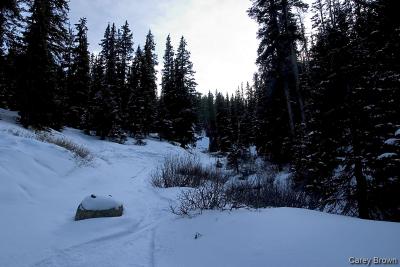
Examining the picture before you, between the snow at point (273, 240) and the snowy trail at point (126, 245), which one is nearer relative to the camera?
the snow at point (273, 240)

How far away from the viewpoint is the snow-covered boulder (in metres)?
5.40

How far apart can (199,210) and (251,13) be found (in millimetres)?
16721

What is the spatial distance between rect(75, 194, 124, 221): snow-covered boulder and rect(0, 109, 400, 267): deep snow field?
22 cm

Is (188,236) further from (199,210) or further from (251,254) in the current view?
(251,254)

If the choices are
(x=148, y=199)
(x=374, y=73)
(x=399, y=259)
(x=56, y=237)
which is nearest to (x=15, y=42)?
(x=148, y=199)

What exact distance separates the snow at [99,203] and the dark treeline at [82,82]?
15.1 meters

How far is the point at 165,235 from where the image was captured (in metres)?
5.00

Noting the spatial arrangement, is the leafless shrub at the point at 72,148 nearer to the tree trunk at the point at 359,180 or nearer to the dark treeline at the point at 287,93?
the dark treeline at the point at 287,93

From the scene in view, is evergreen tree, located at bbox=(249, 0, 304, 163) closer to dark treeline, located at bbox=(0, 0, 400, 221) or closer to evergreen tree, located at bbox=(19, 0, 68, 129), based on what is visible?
dark treeline, located at bbox=(0, 0, 400, 221)

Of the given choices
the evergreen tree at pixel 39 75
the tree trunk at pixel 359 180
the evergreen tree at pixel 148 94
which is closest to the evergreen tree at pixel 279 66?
the tree trunk at pixel 359 180

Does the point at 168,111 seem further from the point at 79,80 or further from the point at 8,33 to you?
the point at 8,33

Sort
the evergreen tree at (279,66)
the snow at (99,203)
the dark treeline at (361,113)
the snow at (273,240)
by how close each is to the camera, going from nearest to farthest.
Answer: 1. the snow at (273,240)
2. the snow at (99,203)
3. the dark treeline at (361,113)
4. the evergreen tree at (279,66)

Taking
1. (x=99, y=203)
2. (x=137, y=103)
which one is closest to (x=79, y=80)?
(x=137, y=103)

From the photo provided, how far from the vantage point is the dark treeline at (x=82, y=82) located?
18.9 metres
